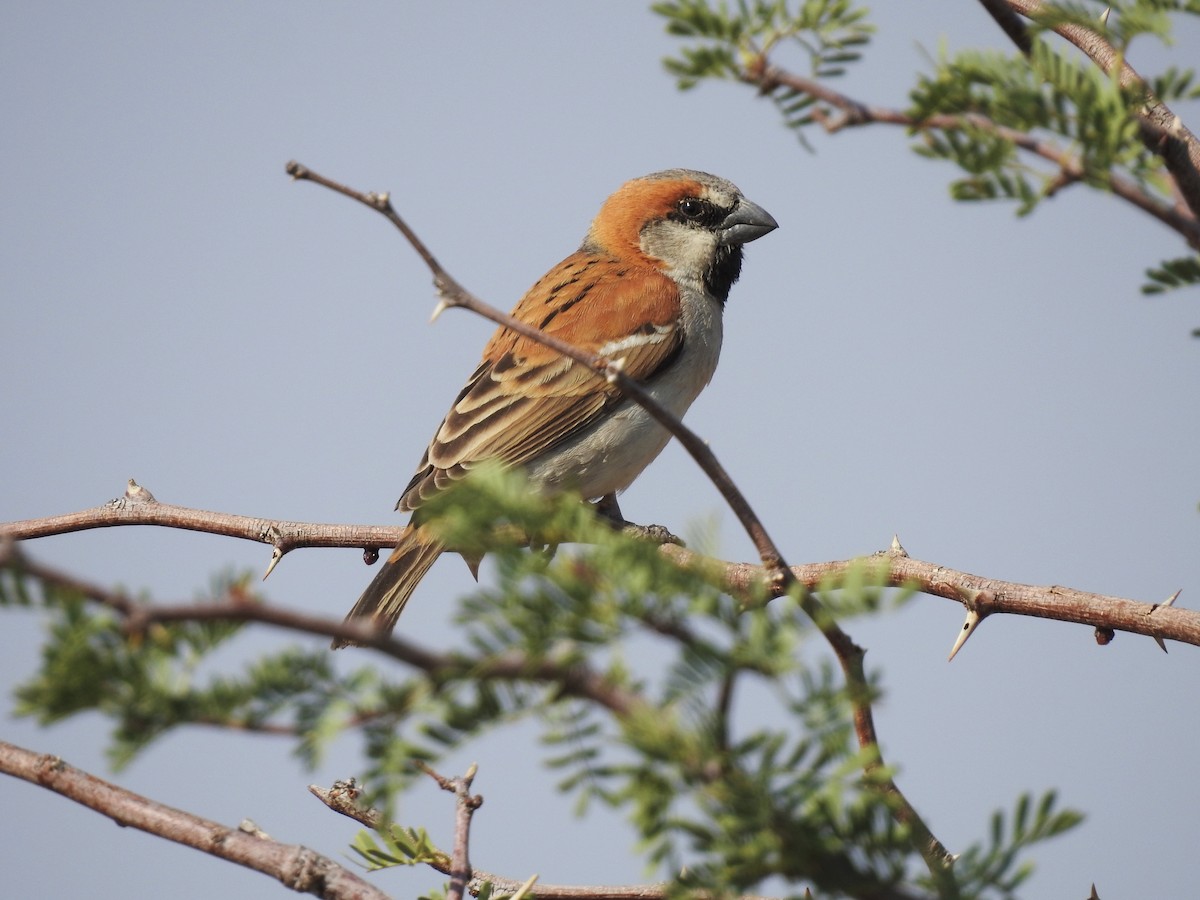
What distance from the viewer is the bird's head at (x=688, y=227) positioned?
711 centimetres

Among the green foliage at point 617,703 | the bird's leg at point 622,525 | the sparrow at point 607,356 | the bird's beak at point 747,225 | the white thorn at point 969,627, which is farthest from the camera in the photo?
the bird's beak at point 747,225

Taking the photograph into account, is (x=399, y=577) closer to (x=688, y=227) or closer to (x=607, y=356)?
(x=607, y=356)

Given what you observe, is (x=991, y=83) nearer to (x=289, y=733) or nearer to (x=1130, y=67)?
(x=1130, y=67)

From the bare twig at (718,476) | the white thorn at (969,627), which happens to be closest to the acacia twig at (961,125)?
the bare twig at (718,476)

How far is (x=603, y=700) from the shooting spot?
1460 mm

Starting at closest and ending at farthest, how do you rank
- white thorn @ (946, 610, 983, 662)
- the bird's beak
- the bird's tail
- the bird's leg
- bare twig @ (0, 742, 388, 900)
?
bare twig @ (0, 742, 388, 900), white thorn @ (946, 610, 983, 662), the bird's tail, the bird's leg, the bird's beak

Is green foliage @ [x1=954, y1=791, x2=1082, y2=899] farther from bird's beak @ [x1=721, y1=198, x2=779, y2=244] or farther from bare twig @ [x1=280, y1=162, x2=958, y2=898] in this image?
bird's beak @ [x1=721, y1=198, x2=779, y2=244]

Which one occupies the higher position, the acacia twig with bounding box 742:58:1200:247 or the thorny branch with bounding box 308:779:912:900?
the acacia twig with bounding box 742:58:1200:247

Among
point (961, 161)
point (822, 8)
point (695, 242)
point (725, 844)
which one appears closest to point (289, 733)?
point (725, 844)

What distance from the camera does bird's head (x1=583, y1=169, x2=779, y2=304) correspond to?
7.11m

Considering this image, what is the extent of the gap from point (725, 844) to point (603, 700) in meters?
0.23

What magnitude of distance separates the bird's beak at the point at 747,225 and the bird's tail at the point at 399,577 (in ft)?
9.36

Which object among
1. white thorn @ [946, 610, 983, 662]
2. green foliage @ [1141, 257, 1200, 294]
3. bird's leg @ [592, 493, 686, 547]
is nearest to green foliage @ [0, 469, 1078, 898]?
green foliage @ [1141, 257, 1200, 294]

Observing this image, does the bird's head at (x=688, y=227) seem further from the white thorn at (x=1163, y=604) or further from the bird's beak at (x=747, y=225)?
the white thorn at (x=1163, y=604)
